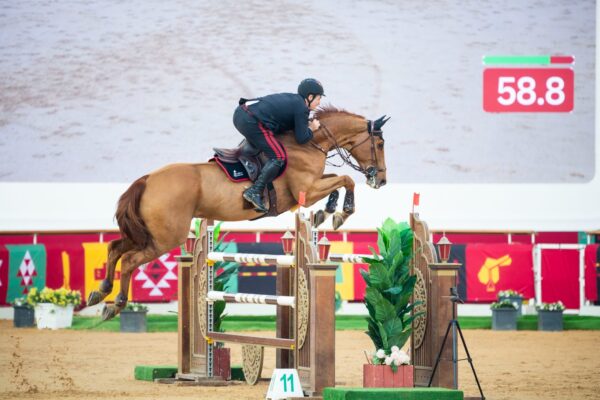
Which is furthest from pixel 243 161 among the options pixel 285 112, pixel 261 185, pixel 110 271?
pixel 110 271

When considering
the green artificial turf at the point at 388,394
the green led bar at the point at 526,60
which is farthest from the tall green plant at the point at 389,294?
the green led bar at the point at 526,60

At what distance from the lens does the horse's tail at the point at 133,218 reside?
7.23 meters

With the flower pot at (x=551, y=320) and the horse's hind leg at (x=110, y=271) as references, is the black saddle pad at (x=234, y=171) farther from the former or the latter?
the flower pot at (x=551, y=320)

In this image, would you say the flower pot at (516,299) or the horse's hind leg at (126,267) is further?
the flower pot at (516,299)

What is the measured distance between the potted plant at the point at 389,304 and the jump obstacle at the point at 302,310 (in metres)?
0.25

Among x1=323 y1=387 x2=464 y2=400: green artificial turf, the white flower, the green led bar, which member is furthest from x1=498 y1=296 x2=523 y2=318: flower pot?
x1=323 y1=387 x2=464 y2=400: green artificial turf

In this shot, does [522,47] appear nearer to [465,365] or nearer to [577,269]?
[577,269]

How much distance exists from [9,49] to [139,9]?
2356 mm

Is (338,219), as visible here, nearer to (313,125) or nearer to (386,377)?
(313,125)

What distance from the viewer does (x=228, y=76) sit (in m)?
17.9

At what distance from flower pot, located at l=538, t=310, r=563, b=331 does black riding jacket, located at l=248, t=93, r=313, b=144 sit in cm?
832

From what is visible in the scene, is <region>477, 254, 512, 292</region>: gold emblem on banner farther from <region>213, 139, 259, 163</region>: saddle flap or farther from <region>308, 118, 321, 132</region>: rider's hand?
<region>213, 139, 259, 163</region>: saddle flap

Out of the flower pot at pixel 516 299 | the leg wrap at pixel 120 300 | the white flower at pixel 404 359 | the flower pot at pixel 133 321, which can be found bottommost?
the flower pot at pixel 133 321

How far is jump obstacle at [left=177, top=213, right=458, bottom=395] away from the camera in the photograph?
6.89m
